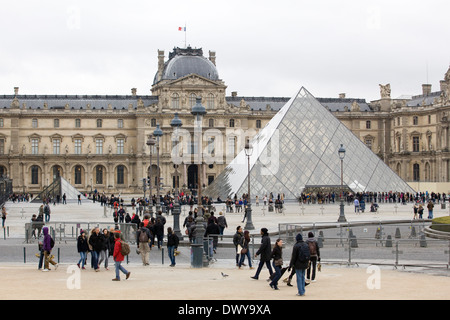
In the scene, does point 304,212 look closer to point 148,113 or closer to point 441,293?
point 441,293

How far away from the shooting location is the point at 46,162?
7788cm

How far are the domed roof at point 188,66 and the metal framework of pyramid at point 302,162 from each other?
24670 millimetres

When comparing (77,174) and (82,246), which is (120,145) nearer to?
(77,174)

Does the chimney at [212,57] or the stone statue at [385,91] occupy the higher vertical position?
the chimney at [212,57]

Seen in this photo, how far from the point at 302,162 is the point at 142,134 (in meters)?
29.9

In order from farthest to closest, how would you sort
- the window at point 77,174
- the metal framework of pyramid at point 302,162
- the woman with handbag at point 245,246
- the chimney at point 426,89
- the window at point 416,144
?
the chimney at point 426,89 → the window at point 416,144 → the window at point 77,174 → the metal framework of pyramid at point 302,162 → the woman with handbag at point 245,246

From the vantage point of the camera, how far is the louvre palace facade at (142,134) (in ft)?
254

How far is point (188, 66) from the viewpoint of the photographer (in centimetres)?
7919

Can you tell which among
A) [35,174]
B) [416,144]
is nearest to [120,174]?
[35,174]

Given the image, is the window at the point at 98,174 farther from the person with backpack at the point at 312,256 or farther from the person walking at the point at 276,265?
the person walking at the point at 276,265

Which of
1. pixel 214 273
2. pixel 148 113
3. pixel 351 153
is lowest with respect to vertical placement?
pixel 214 273

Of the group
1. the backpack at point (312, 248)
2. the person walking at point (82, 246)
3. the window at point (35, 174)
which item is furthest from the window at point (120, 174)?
the backpack at point (312, 248)
